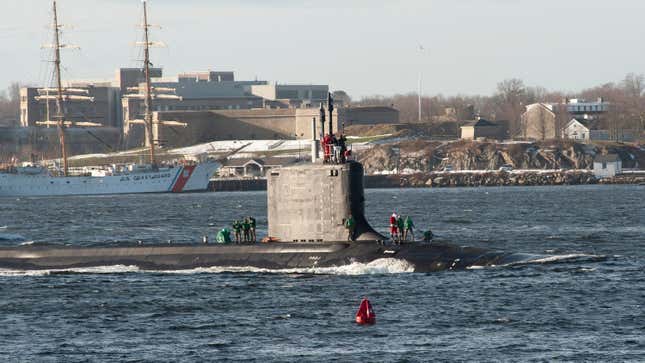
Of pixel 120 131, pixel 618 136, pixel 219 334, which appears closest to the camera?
pixel 219 334

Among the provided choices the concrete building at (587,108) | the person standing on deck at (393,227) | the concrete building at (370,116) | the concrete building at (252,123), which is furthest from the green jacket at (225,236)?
the concrete building at (370,116)

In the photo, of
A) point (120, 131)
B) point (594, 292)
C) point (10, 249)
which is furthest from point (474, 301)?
point (120, 131)

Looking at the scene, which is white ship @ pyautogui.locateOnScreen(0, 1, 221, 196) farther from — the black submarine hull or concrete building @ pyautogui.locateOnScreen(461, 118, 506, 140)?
the black submarine hull

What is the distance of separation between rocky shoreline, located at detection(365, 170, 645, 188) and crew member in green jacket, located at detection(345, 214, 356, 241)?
335 feet

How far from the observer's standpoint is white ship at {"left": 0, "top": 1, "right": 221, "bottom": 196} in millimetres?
139000

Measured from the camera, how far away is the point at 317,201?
40.4 metres

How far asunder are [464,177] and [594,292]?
11073cm

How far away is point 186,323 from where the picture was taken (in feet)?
106

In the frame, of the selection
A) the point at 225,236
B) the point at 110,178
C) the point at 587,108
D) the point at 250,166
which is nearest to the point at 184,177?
the point at 110,178

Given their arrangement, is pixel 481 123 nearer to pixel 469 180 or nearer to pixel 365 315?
pixel 469 180

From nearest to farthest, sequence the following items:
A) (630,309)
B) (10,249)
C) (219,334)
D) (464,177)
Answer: (219,334), (630,309), (10,249), (464,177)

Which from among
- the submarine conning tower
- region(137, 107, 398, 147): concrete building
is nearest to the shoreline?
region(137, 107, 398, 147): concrete building

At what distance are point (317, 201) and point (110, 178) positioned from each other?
104533mm

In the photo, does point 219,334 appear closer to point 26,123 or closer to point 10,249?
point 10,249
